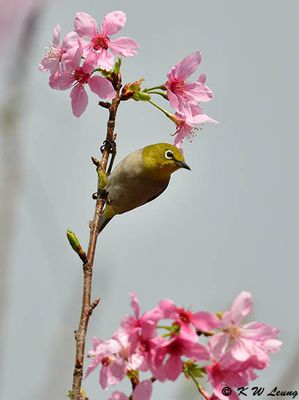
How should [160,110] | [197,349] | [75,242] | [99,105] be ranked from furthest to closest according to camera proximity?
1. [160,110]
2. [99,105]
3. [75,242]
4. [197,349]

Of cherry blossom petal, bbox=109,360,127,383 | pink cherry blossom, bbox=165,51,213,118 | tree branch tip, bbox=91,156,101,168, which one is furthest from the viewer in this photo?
pink cherry blossom, bbox=165,51,213,118

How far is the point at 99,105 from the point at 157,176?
3470 mm

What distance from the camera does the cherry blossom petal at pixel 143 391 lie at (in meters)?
3.63

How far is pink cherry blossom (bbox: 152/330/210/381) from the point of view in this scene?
3.57m

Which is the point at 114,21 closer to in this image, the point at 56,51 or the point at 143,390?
the point at 56,51

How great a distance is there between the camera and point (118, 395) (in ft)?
12.8

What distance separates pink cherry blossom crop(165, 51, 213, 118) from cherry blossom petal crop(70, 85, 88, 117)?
0.58 meters

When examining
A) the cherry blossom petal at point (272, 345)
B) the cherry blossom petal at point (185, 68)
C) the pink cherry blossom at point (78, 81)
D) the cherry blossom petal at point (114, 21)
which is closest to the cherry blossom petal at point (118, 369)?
the cherry blossom petal at point (272, 345)

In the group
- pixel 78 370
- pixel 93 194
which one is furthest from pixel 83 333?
pixel 93 194

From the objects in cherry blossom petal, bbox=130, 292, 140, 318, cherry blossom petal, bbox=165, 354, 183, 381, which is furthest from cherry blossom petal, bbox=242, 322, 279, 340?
cherry blossom petal, bbox=130, 292, 140, 318

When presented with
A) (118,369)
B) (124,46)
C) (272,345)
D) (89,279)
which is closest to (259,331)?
(272,345)

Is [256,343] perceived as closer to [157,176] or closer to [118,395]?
[118,395]

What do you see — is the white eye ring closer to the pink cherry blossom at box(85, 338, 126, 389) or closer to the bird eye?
the bird eye

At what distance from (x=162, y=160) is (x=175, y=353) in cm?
494
